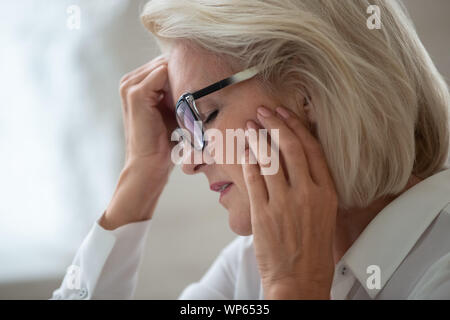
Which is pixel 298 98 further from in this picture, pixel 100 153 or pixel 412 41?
pixel 100 153

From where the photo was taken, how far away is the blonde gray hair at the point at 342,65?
95 cm

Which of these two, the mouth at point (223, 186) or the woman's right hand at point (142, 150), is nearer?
the mouth at point (223, 186)

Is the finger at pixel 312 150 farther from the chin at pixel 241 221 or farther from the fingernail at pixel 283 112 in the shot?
the chin at pixel 241 221

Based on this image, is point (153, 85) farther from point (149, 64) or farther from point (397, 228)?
point (397, 228)

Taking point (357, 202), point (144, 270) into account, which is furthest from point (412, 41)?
point (144, 270)

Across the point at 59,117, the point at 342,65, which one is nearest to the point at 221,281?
the point at 59,117

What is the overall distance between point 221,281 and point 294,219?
66 centimetres

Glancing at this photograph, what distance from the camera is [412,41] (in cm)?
103

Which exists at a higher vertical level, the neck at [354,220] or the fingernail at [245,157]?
the fingernail at [245,157]

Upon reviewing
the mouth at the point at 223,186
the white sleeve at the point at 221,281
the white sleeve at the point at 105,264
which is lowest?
the white sleeve at the point at 221,281


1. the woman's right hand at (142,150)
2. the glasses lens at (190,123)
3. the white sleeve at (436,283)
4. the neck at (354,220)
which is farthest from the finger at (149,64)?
the white sleeve at (436,283)

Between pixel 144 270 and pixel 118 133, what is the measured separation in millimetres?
583

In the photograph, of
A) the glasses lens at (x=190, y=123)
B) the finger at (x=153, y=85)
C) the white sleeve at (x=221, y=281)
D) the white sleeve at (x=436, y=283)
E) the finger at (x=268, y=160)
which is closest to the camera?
the white sleeve at (x=436, y=283)

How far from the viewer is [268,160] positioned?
3.10ft
